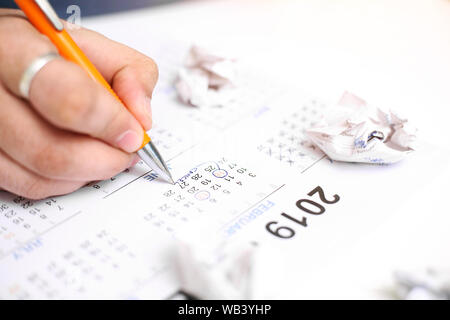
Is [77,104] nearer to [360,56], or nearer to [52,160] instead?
[52,160]

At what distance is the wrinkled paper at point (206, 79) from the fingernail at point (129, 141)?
0.19m

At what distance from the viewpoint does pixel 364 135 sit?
1.55 ft

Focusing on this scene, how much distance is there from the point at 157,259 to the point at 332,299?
0.14 metres

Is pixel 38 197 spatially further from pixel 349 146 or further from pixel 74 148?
pixel 349 146

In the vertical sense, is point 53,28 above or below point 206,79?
above

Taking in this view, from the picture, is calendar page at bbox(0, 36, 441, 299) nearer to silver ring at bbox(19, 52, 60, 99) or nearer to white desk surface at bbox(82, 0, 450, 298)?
white desk surface at bbox(82, 0, 450, 298)

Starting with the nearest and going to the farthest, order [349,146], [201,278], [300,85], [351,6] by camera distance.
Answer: [201,278] < [349,146] < [300,85] < [351,6]

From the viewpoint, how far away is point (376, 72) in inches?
26.9

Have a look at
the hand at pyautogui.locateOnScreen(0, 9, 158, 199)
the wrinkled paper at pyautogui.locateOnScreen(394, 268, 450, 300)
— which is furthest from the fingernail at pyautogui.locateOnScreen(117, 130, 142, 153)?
the wrinkled paper at pyautogui.locateOnScreen(394, 268, 450, 300)

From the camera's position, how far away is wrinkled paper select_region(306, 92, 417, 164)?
0.47 meters

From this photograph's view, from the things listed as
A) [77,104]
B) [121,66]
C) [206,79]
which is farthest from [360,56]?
[77,104]

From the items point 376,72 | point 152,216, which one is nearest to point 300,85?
point 376,72

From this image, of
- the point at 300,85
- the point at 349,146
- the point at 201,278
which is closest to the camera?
the point at 201,278

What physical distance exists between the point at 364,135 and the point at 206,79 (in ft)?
0.80
